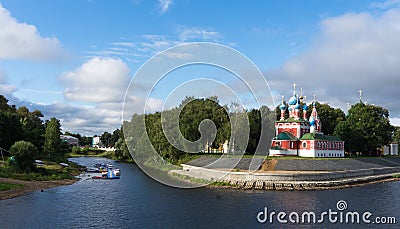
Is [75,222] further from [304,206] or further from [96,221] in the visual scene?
[304,206]

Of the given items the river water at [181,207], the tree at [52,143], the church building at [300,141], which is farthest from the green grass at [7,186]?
the church building at [300,141]

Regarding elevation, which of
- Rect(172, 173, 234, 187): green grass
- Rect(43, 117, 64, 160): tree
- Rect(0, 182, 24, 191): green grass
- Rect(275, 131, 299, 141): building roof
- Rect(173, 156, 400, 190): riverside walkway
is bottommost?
Rect(0, 182, 24, 191): green grass

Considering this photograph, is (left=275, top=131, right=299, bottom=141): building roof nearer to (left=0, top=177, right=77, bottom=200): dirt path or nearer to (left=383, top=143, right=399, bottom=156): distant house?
(left=0, top=177, right=77, bottom=200): dirt path

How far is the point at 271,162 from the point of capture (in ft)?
198

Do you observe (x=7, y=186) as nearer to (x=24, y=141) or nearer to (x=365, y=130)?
(x=24, y=141)

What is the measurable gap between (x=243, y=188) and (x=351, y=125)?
4735cm

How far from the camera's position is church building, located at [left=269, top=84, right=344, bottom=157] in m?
70.3

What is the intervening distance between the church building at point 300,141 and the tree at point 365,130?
8959 mm

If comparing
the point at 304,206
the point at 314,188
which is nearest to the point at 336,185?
the point at 314,188

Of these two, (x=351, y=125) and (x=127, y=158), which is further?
(x=127, y=158)

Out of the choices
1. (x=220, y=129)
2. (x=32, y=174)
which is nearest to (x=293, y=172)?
(x=220, y=129)

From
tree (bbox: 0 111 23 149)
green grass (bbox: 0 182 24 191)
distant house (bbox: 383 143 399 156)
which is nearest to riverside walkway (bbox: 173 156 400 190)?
green grass (bbox: 0 182 24 191)
